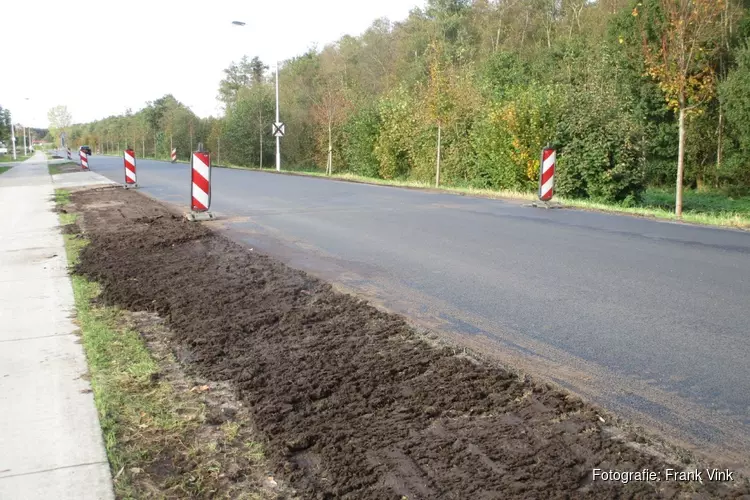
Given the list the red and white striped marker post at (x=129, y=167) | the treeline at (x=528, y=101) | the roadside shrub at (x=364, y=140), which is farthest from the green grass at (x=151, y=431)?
the roadside shrub at (x=364, y=140)

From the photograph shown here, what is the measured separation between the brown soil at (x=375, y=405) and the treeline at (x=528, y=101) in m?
12.9

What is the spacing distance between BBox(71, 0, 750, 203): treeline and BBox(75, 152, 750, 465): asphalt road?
22.2ft

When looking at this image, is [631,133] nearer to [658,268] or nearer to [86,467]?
[658,268]

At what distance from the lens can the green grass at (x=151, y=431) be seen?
3232 mm

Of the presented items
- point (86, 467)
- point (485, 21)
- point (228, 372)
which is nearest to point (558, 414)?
point (228, 372)

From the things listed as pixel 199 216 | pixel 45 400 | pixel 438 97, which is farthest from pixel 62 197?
pixel 45 400

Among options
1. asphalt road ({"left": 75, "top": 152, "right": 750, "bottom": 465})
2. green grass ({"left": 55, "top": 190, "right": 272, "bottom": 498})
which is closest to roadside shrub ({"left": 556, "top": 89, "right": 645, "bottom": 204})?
asphalt road ({"left": 75, "top": 152, "right": 750, "bottom": 465})

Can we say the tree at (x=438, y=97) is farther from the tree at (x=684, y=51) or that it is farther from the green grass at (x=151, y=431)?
the green grass at (x=151, y=431)

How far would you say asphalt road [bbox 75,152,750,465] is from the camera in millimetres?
4301

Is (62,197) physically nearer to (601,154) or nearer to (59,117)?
(601,154)

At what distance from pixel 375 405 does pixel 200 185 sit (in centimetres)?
1068

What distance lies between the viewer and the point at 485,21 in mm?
44500

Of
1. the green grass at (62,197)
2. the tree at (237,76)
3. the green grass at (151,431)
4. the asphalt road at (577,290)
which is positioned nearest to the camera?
the green grass at (151,431)

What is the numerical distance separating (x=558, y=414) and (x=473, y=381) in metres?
0.66
